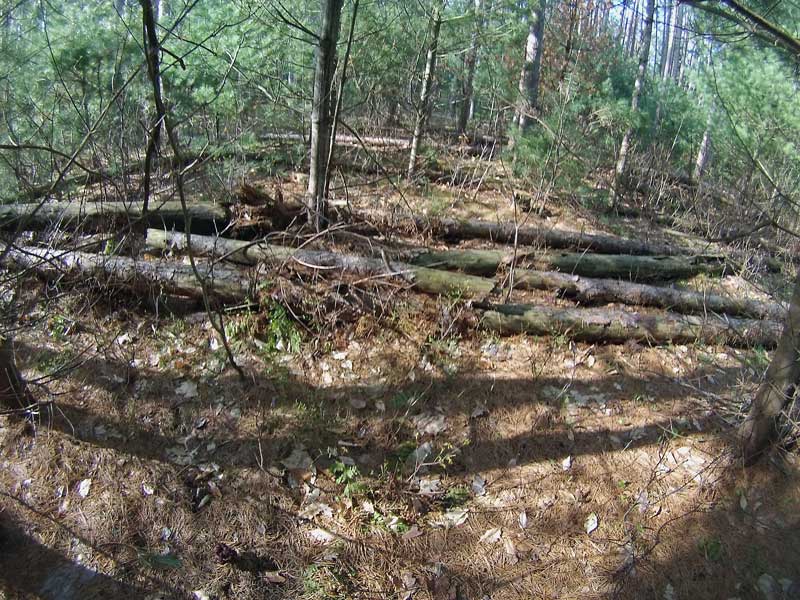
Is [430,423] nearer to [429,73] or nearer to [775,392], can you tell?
[775,392]

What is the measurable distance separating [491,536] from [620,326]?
2582 mm

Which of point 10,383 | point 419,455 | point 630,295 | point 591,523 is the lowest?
point 591,523

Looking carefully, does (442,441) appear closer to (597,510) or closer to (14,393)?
(597,510)

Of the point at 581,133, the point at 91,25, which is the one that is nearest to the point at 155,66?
the point at 581,133

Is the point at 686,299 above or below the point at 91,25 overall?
below

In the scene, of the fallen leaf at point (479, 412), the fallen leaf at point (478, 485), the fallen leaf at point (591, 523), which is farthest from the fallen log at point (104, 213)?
the fallen leaf at point (591, 523)

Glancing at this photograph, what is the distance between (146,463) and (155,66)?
2.79 metres

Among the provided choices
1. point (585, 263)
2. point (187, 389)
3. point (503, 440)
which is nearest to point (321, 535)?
point (503, 440)

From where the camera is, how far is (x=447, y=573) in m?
3.62

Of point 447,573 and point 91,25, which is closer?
point 447,573

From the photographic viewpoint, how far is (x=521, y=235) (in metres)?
7.15

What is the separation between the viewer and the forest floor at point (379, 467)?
3584 millimetres

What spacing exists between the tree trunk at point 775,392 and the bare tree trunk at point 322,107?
4089 millimetres

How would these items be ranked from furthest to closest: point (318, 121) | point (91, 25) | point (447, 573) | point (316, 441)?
point (91, 25), point (318, 121), point (316, 441), point (447, 573)
